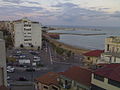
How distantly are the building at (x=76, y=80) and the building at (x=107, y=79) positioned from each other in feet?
3.12

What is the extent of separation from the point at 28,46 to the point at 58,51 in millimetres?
13649

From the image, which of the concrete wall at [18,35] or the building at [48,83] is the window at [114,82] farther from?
the concrete wall at [18,35]

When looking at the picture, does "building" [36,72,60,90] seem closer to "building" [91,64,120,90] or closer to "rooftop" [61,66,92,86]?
"rooftop" [61,66,92,86]

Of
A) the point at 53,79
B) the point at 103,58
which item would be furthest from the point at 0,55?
the point at 103,58

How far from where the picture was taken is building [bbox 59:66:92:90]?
1276 centimetres

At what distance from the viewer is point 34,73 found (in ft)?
93.7

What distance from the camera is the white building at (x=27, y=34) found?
187ft

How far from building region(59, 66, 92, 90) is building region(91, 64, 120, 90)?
0.95m

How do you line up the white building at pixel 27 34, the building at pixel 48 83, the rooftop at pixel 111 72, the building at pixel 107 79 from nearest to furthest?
the building at pixel 107 79 → the rooftop at pixel 111 72 → the building at pixel 48 83 → the white building at pixel 27 34

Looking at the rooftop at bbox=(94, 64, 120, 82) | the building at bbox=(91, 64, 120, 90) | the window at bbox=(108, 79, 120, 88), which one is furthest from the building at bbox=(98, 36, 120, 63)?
the window at bbox=(108, 79, 120, 88)

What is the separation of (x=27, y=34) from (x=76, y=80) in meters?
47.3

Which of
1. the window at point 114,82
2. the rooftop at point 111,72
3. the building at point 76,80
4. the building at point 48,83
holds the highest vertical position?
the rooftop at point 111,72

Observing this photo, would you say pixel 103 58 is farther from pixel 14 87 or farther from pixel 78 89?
pixel 14 87

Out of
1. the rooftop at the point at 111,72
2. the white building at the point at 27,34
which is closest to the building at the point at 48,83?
the rooftop at the point at 111,72
